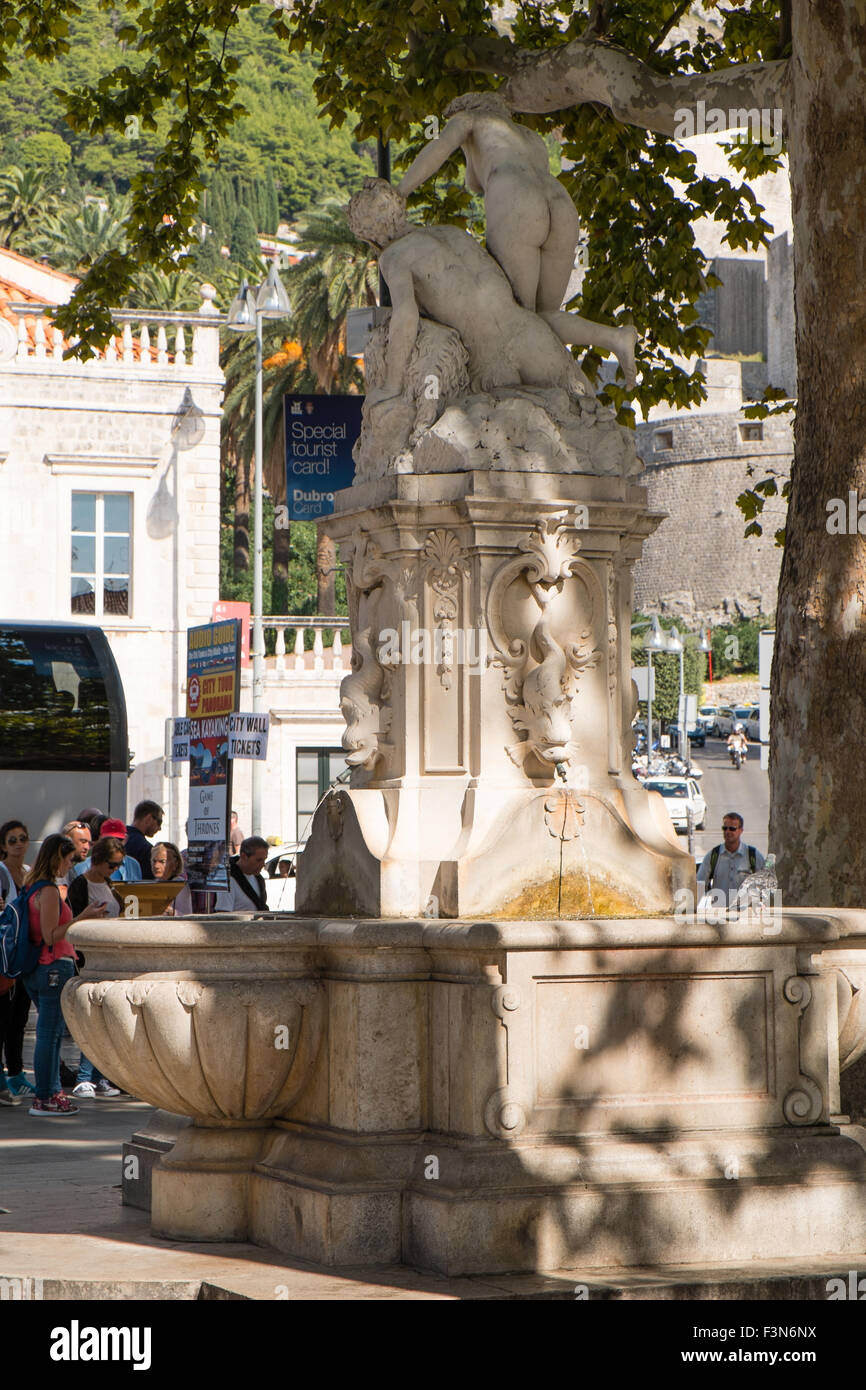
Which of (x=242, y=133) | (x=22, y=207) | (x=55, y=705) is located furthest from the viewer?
(x=242, y=133)

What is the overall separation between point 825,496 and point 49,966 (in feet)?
19.5

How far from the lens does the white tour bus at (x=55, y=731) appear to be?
2019 centimetres

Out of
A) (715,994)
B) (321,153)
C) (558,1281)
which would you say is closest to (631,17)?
(715,994)

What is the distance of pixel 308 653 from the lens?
124 feet

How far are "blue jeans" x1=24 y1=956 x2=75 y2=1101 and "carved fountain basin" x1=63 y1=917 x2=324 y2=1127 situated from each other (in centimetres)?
508

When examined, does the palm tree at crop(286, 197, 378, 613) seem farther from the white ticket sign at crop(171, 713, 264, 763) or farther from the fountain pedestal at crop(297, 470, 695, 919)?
the fountain pedestal at crop(297, 470, 695, 919)

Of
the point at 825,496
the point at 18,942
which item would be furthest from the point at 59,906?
the point at 825,496

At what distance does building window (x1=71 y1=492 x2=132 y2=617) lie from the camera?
35.6 m

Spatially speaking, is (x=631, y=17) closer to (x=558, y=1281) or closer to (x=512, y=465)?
(x=512, y=465)

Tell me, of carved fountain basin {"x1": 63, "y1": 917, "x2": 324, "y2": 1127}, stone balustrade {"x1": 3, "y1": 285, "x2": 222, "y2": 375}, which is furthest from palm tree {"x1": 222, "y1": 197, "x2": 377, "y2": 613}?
carved fountain basin {"x1": 63, "y1": 917, "x2": 324, "y2": 1127}

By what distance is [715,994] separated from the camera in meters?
6.81

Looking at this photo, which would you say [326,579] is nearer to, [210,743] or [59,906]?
[210,743]

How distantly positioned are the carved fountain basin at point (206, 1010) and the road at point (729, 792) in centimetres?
2517

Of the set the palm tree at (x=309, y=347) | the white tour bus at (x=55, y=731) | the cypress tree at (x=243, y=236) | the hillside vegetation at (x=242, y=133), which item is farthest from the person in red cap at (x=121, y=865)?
the hillside vegetation at (x=242, y=133)
